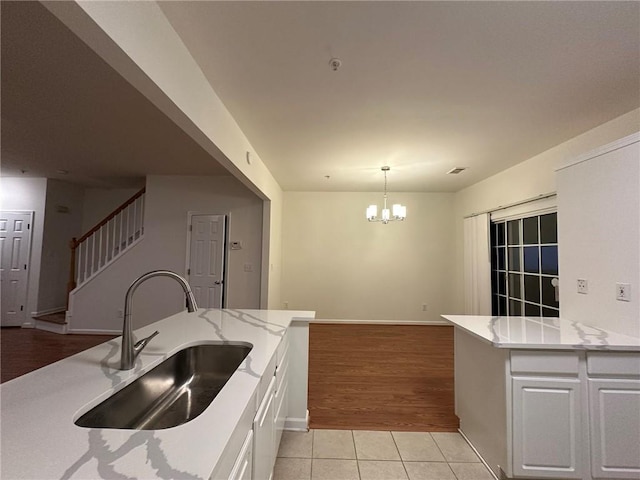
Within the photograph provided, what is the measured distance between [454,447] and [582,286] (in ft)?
5.16

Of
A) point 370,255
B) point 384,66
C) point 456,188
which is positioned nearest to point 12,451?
point 384,66

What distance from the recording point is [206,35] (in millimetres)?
1646

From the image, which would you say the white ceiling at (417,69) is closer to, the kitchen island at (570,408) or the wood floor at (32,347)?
the kitchen island at (570,408)

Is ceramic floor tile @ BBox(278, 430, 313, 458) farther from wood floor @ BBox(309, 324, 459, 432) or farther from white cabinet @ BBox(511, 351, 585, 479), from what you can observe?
white cabinet @ BBox(511, 351, 585, 479)

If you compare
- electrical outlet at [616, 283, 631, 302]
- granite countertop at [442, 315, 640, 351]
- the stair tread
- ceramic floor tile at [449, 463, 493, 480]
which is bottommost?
ceramic floor tile at [449, 463, 493, 480]

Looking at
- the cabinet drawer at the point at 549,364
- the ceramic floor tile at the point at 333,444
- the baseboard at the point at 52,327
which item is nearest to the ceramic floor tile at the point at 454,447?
the ceramic floor tile at the point at 333,444

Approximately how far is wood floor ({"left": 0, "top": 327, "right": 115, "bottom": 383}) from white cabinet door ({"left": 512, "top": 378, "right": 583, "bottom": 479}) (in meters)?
4.59

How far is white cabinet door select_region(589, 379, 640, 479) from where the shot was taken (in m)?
1.65

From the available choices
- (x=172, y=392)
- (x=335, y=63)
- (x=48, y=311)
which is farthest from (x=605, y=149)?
(x=48, y=311)

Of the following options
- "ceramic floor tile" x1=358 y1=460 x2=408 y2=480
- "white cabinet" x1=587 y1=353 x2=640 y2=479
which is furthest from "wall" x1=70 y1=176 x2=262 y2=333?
"white cabinet" x1=587 y1=353 x2=640 y2=479

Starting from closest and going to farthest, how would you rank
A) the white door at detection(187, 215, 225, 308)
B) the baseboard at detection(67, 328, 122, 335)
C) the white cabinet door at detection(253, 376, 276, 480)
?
the white cabinet door at detection(253, 376, 276, 480)
the baseboard at detection(67, 328, 122, 335)
the white door at detection(187, 215, 225, 308)

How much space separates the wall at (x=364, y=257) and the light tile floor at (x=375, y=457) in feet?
11.4

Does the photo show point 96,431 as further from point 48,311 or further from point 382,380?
point 48,311

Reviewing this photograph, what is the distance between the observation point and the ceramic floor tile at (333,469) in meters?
1.78
